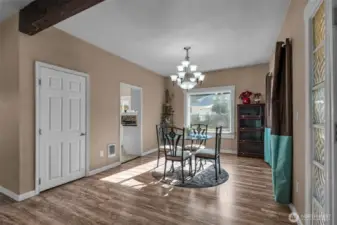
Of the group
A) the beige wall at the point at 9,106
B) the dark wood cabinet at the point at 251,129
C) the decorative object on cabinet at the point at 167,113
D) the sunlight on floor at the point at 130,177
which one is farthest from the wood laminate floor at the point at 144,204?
the decorative object on cabinet at the point at 167,113

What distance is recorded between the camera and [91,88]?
3.87 m

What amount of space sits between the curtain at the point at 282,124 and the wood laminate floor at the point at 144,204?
0.99ft

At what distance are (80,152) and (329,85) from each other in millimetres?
3813

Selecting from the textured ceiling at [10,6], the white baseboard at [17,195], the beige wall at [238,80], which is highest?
the textured ceiling at [10,6]

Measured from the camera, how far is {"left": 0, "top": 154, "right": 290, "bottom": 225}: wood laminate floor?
7.23ft

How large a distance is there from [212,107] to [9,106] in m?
5.25

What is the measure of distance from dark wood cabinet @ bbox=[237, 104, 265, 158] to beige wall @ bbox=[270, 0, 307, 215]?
3096 mm

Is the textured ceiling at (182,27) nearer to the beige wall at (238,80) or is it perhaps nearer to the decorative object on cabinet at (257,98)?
the beige wall at (238,80)

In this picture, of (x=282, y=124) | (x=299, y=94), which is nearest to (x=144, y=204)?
(x=282, y=124)

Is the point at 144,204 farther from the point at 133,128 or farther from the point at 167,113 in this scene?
the point at 167,113

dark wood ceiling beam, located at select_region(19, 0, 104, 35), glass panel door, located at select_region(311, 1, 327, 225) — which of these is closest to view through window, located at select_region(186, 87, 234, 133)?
glass panel door, located at select_region(311, 1, 327, 225)

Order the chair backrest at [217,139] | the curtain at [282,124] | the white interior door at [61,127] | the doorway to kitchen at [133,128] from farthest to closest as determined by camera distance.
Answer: the doorway to kitchen at [133,128] → the chair backrest at [217,139] → the white interior door at [61,127] → the curtain at [282,124]

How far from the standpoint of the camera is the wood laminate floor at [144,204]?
2.21 metres

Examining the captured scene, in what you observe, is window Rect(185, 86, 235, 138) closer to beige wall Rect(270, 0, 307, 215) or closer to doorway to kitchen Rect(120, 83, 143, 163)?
doorway to kitchen Rect(120, 83, 143, 163)
